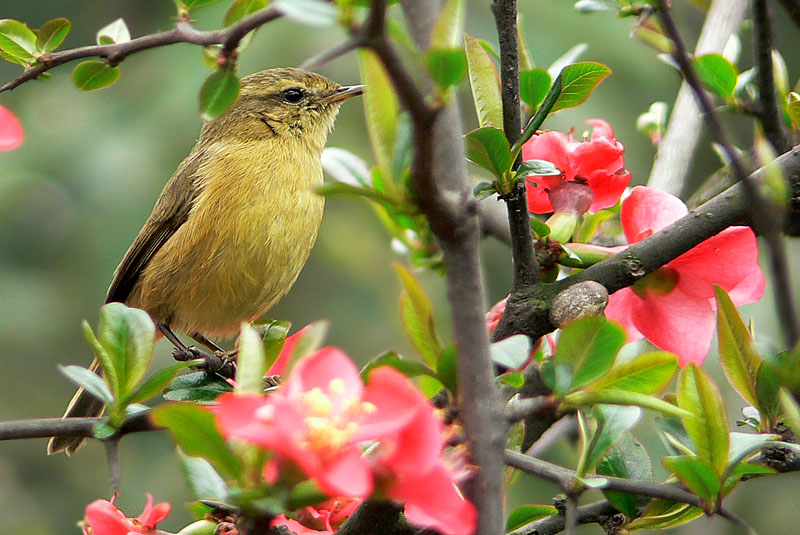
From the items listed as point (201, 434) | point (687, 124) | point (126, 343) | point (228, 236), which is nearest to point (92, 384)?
point (126, 343)

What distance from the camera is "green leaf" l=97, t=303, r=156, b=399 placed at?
1180 millimetres

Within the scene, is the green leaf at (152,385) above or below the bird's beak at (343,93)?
below

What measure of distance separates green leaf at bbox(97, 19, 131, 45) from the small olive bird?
1108mm

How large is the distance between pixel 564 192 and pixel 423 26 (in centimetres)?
78

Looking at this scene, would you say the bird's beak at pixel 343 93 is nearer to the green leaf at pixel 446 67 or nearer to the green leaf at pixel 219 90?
the green leaf at pixel 219 90

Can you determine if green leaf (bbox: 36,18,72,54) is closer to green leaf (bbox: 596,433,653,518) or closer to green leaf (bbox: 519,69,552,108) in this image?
green leaf (bbox: 519,69,552,108)

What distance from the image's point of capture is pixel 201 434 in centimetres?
86

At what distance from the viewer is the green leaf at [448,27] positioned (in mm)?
790

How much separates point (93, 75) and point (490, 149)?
578 millimetres

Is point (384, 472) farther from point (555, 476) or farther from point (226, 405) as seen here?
point (555, 476)

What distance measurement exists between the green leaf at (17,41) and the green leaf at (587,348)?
0.88m

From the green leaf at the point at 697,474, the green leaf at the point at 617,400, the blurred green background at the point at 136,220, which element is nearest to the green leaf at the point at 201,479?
the green leaf at the point at 617,400

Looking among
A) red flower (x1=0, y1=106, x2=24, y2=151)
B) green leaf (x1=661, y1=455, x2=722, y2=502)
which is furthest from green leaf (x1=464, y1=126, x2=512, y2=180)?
red flower (x1=0, y1=106, x2=24, y2=151)

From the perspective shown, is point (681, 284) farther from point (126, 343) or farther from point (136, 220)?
point (136, 220)
